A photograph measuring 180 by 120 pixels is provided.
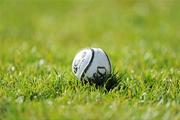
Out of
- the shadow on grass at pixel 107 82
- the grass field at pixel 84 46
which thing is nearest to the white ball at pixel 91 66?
the shadow on grass at pixel 107 82

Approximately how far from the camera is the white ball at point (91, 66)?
23.3 ft

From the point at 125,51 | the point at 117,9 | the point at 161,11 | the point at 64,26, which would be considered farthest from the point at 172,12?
the point at 125,51

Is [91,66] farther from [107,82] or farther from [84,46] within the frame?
[84,46]

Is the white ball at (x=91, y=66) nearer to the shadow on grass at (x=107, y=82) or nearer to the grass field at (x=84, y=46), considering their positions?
the shadow on grass at (x=107, y=82)

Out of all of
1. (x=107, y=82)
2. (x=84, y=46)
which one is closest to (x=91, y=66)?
(x=107, y=82)

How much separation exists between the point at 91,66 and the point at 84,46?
6.31 meters

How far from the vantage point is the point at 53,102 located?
6.10 meters

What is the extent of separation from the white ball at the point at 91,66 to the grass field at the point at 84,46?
0.19m

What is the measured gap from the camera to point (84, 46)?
1343 cm

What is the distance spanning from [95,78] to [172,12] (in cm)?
1067

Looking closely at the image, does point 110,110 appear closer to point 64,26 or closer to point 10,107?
point 10,107

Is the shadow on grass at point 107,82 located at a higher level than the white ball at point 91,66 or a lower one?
lower

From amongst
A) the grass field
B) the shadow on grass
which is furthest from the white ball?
the grass field

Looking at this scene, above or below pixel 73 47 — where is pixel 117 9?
above
